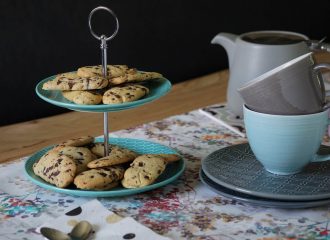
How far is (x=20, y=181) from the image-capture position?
1050 millimetres

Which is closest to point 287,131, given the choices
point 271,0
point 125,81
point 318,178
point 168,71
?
point 318,178

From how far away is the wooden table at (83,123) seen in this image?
1.33m

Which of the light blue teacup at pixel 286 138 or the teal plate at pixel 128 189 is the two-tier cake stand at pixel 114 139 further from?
the light blue teacup at pixel 286 138

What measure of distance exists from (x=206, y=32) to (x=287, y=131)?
1.08 m

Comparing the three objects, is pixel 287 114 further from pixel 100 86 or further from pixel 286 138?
pixel 100 86

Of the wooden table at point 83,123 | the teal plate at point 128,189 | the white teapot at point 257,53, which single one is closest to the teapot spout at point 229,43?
the white teapot at point 257,53

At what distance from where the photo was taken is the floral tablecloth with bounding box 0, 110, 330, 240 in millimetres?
871

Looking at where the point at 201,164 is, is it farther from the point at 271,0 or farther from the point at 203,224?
the point at 271,0

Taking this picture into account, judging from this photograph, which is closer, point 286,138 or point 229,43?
point 286,138

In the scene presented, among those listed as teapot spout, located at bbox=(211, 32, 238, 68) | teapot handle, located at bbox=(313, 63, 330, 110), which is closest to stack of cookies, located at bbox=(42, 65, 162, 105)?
teapot handle, located at bbox=(313, 63, 330, 110)

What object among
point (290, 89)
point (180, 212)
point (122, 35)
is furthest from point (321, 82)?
point (122, 35)

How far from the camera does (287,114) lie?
0.95 meters

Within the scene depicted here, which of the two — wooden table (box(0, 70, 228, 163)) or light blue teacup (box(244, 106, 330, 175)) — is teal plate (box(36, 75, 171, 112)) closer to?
light blue teacup (box(244, 106, 330, 175))

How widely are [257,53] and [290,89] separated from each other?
1.30ft
